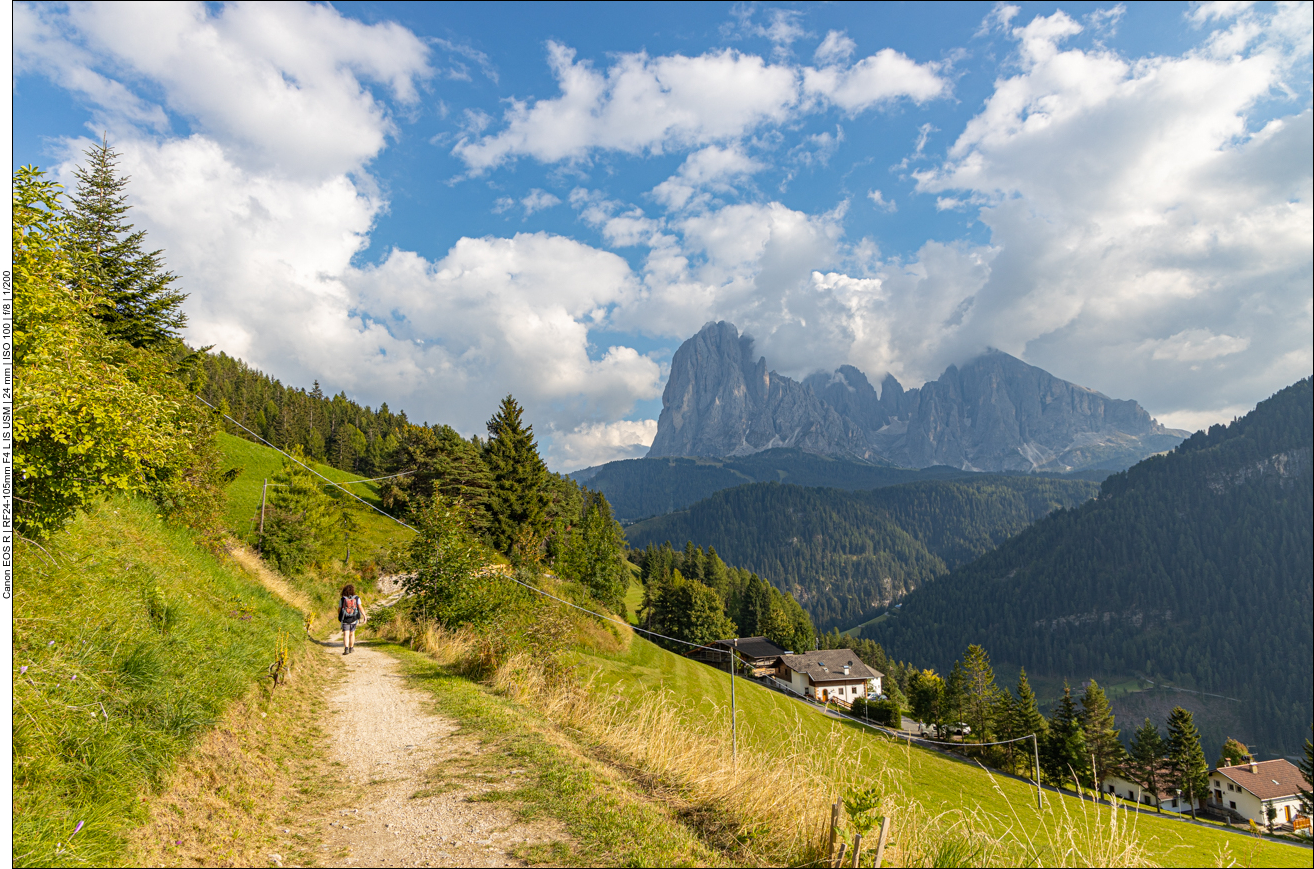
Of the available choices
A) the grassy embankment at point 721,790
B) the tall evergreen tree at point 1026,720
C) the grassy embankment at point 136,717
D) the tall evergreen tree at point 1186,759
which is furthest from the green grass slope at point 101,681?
the tall evergreen tree at point 1186,759

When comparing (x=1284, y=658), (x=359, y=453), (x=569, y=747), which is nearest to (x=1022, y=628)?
(x=1284, y=658)

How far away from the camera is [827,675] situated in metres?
79.9

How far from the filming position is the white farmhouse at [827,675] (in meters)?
78.5

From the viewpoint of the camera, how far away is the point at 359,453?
105 meters

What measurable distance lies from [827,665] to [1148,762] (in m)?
35.4

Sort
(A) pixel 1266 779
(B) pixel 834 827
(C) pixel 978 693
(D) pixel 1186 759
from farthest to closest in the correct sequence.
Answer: (C) pixel 978 693, (A) pixel 1266 779, (D) pixel 1186 759, (B) pixel 834 827

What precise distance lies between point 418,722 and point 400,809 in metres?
3.23

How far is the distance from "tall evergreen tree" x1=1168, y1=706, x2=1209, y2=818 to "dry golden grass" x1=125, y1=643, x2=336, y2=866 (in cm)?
7949

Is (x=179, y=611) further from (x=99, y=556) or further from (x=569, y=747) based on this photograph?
(x=569, y=747)

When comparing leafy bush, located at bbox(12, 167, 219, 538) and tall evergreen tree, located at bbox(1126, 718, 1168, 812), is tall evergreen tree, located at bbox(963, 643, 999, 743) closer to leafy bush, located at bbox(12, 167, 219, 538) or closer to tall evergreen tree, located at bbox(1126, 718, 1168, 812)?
tall evergreen tree, located at bbox(1126, 718, 1168, 812)

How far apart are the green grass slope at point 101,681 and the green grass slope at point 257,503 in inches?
1221

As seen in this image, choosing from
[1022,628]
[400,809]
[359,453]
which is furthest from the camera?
[1022,628]

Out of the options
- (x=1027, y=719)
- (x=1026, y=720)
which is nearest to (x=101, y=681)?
(x=1026, y=720)

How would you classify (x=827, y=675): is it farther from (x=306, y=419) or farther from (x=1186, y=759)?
(x=306, y=419)
